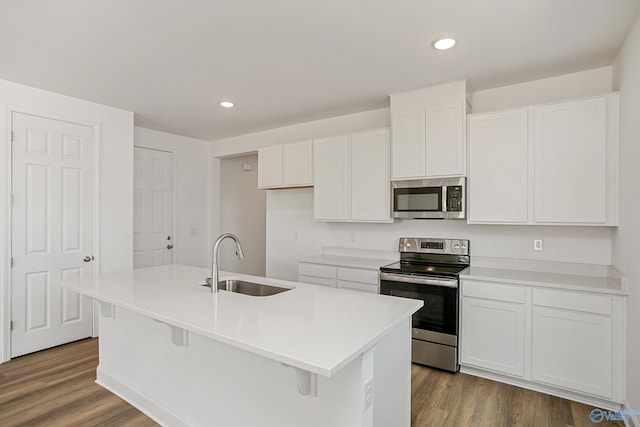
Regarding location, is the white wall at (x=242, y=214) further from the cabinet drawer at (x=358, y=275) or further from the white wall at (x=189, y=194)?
the cabinet drawer at (x=358, y=275)

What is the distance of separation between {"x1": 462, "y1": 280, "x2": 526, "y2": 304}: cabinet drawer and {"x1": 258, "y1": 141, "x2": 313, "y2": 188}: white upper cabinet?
2.00 meters

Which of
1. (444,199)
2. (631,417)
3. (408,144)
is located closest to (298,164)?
(408,144)

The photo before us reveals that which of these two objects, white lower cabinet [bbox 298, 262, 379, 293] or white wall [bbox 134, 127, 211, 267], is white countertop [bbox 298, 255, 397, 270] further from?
white wall [bbox 134, 127, 211, 267]

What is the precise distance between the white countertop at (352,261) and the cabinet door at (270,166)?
42.3 inches

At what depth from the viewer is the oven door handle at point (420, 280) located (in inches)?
110

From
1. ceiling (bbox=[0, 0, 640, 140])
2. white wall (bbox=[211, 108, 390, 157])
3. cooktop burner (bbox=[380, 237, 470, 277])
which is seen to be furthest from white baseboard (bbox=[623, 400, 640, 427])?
white wall (bbox=[211, 108, 390, 157])

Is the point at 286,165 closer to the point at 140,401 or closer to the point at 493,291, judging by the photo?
the point at 493,291

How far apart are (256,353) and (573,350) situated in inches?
91.8

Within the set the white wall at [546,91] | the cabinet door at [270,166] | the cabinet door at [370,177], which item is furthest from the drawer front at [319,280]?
the white wall at [546,91]

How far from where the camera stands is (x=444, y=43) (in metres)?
2.32

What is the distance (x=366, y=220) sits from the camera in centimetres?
357

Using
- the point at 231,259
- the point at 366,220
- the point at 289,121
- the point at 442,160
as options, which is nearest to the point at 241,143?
the point at 289,121

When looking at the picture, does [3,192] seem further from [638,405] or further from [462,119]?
[638,405]

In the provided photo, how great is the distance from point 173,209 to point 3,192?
6.60 feet
